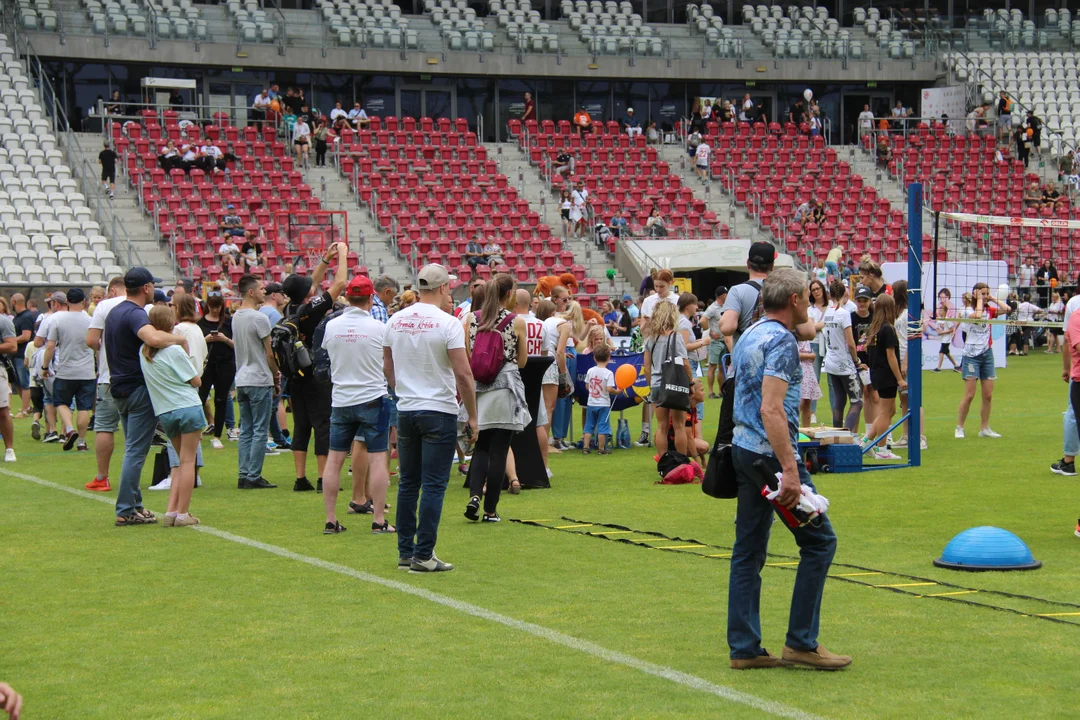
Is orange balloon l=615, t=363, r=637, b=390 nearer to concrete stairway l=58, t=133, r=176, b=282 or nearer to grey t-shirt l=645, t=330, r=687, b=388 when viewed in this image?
grey t-shirt l=645, t=330, r=687, b=388

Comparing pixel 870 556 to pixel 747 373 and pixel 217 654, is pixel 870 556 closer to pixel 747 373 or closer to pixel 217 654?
pixel 747 373

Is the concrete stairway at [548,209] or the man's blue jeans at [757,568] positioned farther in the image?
the concrete stairway at [548,209]

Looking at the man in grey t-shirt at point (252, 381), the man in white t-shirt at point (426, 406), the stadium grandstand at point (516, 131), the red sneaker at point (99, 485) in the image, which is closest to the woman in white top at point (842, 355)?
the man in grey t-shirt at point (252, 381)

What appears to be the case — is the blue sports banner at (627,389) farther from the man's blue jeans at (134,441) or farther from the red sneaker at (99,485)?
the man's blue jeans at (134,441)

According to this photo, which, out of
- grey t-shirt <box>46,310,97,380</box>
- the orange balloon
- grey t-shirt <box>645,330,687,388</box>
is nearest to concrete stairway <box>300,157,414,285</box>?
grey t-shirt <box>46,310,97,380</box>

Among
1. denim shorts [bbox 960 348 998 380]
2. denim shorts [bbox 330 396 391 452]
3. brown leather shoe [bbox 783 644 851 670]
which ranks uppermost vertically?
denim shorts [bbox 960 348 998 380]

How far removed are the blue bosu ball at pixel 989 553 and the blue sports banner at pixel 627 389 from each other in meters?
6.88

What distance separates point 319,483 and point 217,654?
5866 millimetres

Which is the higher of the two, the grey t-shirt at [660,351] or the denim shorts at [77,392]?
the grey t-shirt at [660,351]

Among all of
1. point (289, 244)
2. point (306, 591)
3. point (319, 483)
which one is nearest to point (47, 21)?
point (289, 244)

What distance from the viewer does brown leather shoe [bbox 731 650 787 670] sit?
5.91 meters

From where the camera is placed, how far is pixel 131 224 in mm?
29766

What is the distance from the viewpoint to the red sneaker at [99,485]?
40.3 ft

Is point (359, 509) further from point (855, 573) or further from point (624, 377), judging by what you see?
point (624, 377)
